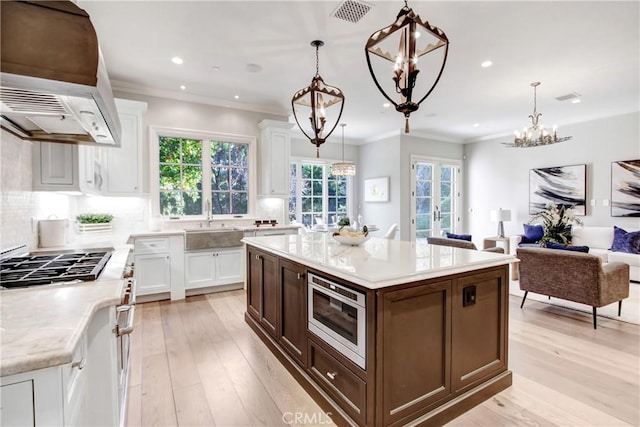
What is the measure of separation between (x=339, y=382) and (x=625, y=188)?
653 centimetres

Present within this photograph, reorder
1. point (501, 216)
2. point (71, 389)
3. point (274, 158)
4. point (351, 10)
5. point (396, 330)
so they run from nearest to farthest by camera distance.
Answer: point (71, 389) < point (396, 330) < point (351, 10) < point (274, 158) < point (501, 216)

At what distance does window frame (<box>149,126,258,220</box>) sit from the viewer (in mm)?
4539

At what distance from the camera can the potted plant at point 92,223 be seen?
358 cm

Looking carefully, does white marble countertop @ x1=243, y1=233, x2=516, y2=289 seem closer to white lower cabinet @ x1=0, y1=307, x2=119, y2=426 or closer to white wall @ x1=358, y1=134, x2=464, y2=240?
white lower cabinet @ x1=0, y1=307, x2=119, y2=426

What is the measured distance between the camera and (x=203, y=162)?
16.3 feet

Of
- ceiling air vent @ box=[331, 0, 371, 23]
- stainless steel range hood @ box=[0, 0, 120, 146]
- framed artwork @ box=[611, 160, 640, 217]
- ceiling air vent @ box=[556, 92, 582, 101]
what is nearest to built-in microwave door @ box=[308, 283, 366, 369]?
stainless steel range hood @ box=[0, 0, 120, 146]

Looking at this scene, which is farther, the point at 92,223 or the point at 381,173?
the point at 381,173

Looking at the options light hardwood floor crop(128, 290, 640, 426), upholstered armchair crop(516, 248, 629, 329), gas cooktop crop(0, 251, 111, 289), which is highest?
gas cooktop crop(0, 251, 111, 289)

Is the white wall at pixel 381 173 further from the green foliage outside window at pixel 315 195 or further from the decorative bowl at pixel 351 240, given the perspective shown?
the decorative bowl at pixel 351 240

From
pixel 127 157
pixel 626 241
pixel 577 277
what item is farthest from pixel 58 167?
pixel 626 241

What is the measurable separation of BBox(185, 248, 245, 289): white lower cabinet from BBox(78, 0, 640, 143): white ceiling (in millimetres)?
2380

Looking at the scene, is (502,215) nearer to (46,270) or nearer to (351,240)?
(351,240)

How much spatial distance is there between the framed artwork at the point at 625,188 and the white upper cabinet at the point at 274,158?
5.85 metres

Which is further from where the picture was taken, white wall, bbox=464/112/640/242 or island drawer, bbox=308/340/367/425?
white wall, bbox=464/112/640/242
